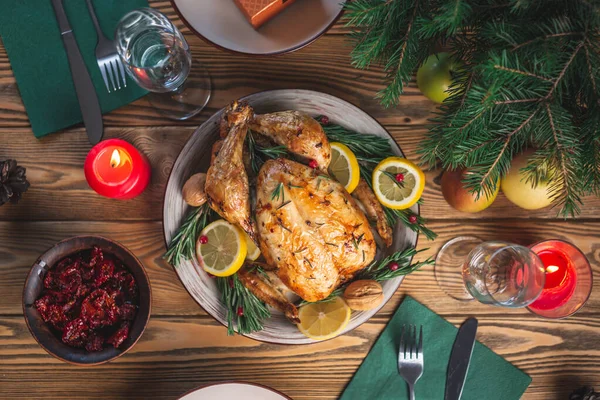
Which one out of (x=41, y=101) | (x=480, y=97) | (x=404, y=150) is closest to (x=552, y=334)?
(x=404, y=150)

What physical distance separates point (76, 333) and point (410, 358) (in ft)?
3.18

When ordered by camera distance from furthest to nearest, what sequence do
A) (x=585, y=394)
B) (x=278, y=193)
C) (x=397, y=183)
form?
(x=585, y=394), (x=397, y=183), (x=278, y=193)

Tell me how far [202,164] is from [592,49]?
40.1 inches

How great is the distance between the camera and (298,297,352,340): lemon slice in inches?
55.9

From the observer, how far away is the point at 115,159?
1.46 m

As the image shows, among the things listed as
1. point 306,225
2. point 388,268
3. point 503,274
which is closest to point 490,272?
point 503,274

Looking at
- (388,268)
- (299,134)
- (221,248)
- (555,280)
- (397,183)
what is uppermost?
(299,134)

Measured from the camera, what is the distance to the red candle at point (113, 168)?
1454 mm

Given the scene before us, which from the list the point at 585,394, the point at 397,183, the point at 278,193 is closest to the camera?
the point at 278,193

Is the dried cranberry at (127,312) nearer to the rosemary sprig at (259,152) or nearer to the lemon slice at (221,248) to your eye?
the lemon slice at (221,248)

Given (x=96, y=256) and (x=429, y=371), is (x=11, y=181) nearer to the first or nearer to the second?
(x=96, y=256)

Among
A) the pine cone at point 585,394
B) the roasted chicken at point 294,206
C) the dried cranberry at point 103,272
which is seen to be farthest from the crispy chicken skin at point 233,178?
the pine cone at point 585,394

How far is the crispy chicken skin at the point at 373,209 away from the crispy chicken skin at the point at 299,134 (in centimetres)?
16

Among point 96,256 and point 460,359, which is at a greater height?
point 96,256
